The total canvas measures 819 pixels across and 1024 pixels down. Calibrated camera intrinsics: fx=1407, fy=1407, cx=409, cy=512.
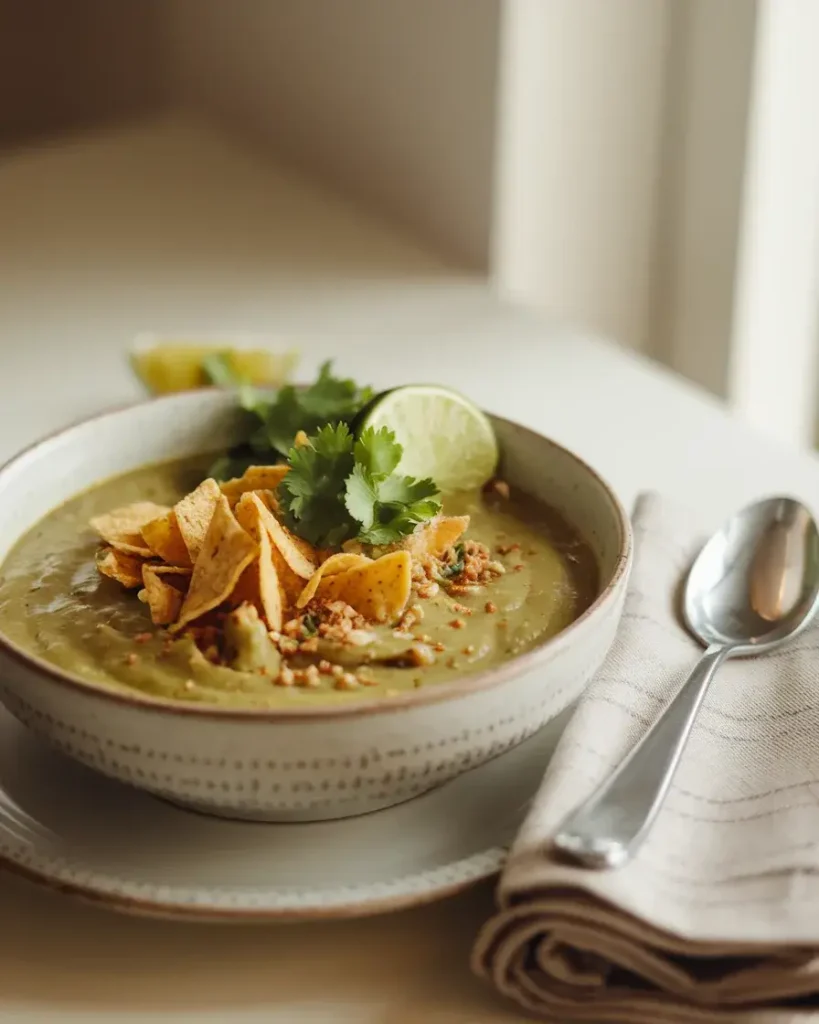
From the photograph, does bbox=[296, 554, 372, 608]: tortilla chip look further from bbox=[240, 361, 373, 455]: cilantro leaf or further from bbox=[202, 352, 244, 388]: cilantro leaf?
bbox=[202, 352, 244, 388]: cilantro leaf

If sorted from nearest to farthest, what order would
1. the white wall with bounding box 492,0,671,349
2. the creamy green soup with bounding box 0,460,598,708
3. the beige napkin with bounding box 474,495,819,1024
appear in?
the beige napkin with bounding box 474,495,819,1024
the creamy green soup with bounding box 0,460,598,708
the white wall with bounding box 492,0,671,349

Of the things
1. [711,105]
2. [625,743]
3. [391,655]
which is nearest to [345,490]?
[391,655]

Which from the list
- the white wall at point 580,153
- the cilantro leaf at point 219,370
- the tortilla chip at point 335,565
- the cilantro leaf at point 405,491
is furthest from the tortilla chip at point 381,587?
the white wall at point 580,153

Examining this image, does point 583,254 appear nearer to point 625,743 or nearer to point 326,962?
point 625,743

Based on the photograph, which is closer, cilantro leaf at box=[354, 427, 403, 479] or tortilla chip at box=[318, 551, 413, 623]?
tortilla chip at box=[318, 551, 413, 623]

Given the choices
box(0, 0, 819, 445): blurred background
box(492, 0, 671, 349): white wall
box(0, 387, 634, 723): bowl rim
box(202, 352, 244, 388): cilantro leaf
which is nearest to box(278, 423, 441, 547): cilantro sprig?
box(0, 387, 634, 723): bowl rim

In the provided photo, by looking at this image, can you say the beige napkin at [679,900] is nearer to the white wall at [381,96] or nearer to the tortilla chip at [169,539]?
the tortilla chip at [169,539]
